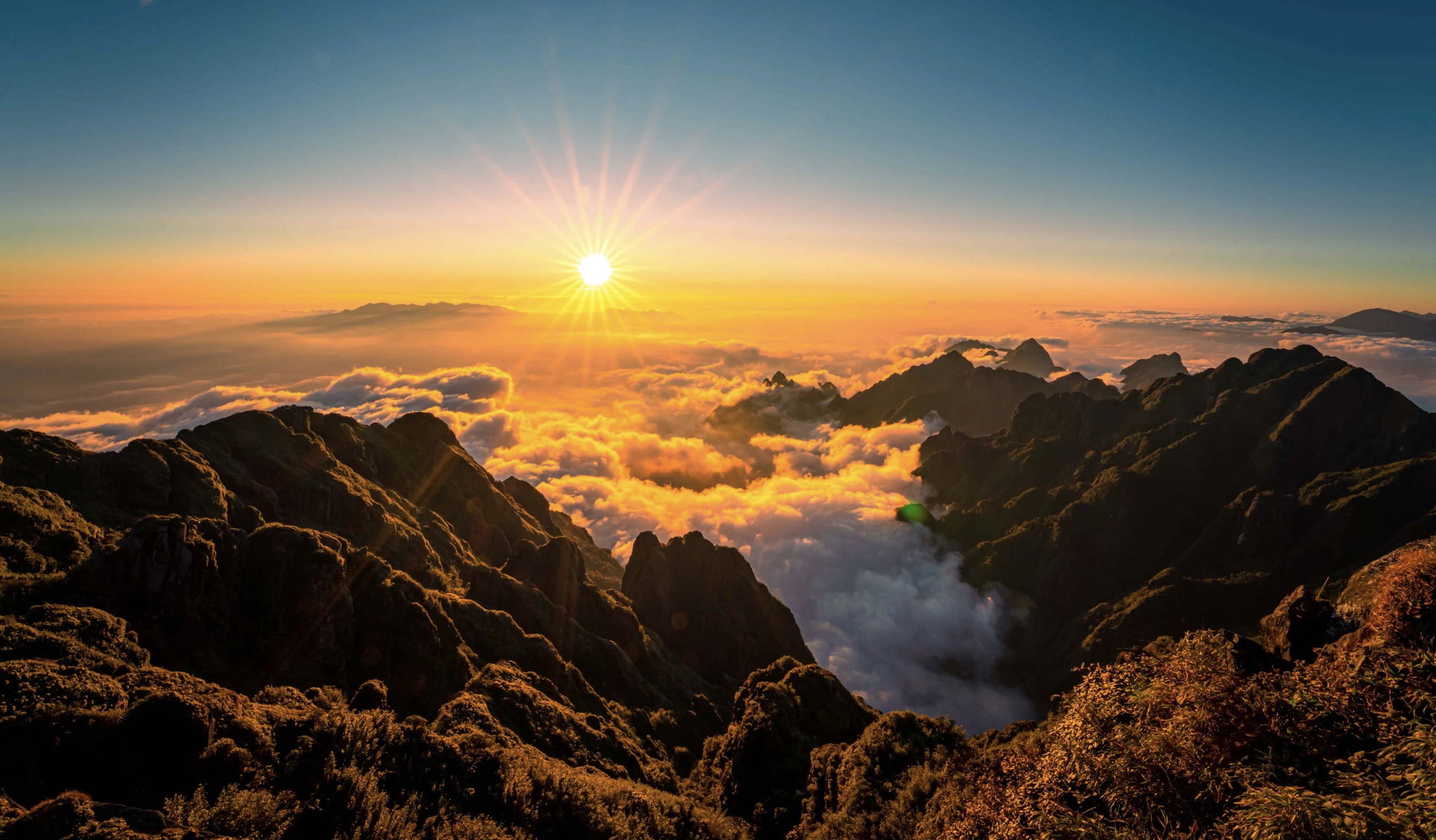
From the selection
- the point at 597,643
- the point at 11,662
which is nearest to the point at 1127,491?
the point at 597,643

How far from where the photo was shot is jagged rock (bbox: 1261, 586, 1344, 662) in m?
32.6

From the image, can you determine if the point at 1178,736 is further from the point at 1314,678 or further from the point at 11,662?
the point at 11,662

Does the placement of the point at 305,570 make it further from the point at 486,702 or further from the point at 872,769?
the point at 872,769

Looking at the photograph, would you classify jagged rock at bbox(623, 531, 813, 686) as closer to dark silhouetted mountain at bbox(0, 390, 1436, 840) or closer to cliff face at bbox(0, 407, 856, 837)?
dark silhouetted mountain at bbox(0, 390, 1436, 840)

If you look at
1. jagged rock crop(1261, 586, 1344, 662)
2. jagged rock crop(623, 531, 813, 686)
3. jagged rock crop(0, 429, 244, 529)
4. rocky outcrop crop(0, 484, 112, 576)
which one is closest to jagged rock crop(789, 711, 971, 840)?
jagged rock crop(1261, 586, 1344, 662)

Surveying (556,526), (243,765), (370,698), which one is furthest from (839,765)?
(556,526)

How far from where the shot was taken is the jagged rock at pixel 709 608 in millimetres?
101250

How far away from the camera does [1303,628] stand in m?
33.3

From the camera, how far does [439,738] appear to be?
29719 mm

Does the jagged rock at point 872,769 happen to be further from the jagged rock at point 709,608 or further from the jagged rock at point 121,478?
the jagged rock at point 121,478

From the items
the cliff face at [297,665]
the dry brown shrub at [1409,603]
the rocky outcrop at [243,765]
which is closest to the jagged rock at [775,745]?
the cliff face at [297,665]

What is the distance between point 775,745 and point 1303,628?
38.3m

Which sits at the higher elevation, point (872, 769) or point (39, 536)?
point (39, 536)

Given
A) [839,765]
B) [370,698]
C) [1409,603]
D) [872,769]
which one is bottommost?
[839,765]
